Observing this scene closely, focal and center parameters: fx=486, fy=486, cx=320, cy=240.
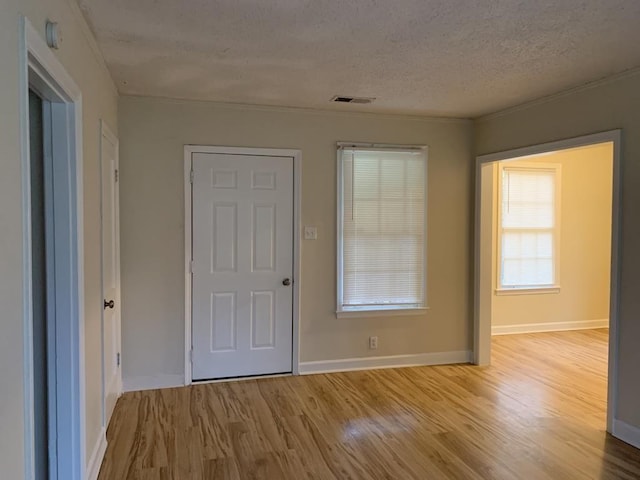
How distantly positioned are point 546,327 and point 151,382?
16.1 ft

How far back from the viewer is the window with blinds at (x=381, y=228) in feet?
14.7

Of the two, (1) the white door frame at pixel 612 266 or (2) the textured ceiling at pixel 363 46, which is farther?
(1) the white door frame at pixel 612 266

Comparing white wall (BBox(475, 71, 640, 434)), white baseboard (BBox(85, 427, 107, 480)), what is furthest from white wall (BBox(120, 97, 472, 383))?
white wall (BBox(475, 71, 640, 434))

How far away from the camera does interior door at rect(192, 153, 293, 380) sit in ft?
13.6

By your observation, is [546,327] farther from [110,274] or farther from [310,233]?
[110,274]

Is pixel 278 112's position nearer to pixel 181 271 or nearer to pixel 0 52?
pixel 181 271

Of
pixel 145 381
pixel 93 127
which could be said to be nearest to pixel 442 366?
pixel 145 381

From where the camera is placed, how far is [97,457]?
109 inches

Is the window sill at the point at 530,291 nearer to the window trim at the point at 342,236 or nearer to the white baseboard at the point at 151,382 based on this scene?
the window trim at the point at 342,236

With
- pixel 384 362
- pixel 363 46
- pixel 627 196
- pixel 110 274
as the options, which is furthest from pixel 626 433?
pixel 110 274

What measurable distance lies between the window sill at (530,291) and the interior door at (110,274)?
14.7 ft

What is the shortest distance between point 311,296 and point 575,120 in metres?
2.55

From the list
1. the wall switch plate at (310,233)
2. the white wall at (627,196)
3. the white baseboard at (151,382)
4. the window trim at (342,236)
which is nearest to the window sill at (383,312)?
the window trim at (342,236)

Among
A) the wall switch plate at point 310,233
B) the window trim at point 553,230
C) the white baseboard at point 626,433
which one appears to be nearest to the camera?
the white baseboard at point 626,433
